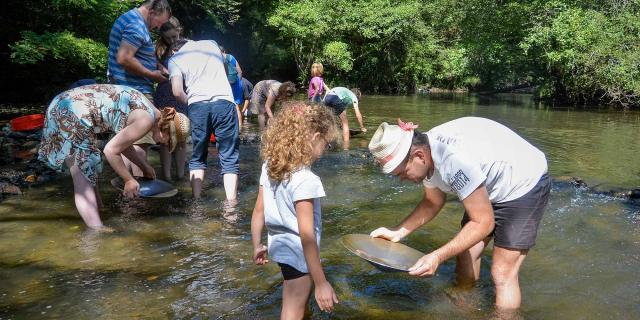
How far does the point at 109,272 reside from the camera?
12.7 feet

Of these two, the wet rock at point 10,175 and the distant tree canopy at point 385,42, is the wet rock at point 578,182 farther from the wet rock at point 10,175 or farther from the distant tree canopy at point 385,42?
the distant tree canopy at point 385,42

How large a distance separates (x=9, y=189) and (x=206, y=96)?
8.84ft

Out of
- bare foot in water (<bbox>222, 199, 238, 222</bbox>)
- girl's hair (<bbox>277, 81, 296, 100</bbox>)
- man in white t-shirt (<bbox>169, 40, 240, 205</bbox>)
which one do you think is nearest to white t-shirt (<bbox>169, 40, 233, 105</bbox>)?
man in white t-shirt (<bbox>169, 40, 240, 205</bbox>)

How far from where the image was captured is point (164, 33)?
606 centimetres

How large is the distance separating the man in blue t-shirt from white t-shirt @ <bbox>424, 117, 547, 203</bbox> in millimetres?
3610

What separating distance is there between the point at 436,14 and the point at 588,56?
17794 millimetres

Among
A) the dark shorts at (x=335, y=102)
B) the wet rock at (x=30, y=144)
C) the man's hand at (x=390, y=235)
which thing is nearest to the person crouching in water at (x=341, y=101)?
the dark shorts at (x=335, y=102)

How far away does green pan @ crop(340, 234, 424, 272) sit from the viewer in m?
2.85

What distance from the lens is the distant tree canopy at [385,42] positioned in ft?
45.6

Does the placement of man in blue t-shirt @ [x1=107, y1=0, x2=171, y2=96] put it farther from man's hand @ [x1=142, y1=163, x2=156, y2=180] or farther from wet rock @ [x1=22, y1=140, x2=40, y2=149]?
wet rock @ [x1=22, y1=140, x2=40, y2=149]

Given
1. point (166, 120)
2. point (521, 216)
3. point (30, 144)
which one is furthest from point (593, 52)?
point (521, 216)

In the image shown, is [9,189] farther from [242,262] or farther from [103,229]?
[242,262]

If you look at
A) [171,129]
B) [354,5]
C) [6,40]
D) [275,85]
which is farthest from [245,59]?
[171,129]

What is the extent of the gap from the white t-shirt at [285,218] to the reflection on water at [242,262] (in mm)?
672
